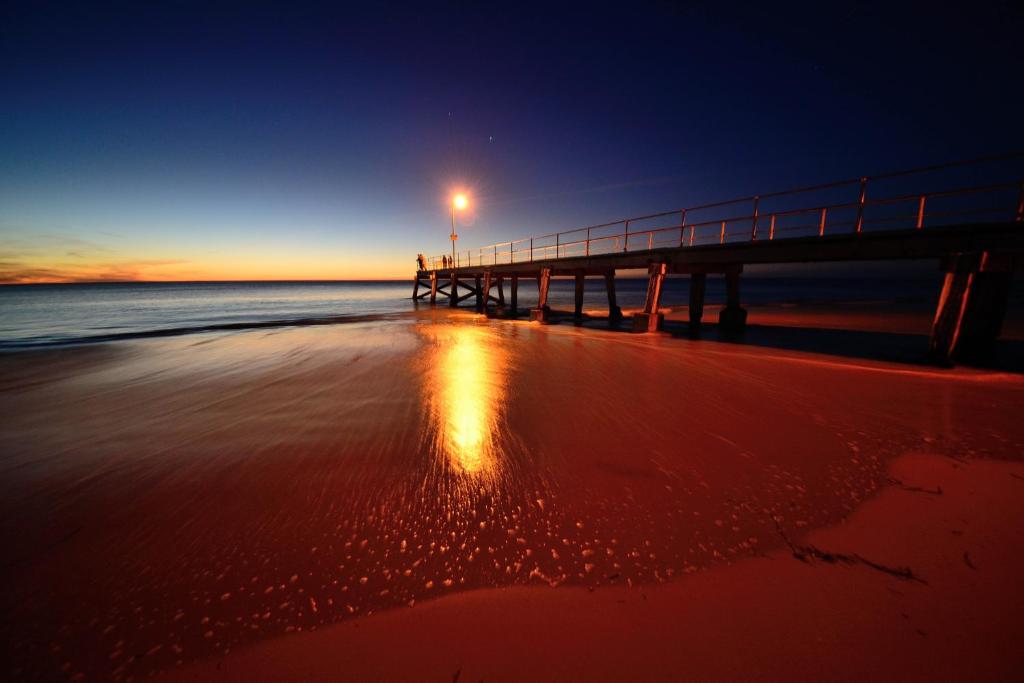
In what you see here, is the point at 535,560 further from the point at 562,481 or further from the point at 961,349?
the point at 961,349

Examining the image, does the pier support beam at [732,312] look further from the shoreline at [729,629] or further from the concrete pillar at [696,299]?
the shoreline at [729,629]

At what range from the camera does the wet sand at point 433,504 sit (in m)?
2.03

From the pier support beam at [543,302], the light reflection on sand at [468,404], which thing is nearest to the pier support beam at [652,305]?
the pier support beam at [543,302]

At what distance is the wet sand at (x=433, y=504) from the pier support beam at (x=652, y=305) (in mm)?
6960

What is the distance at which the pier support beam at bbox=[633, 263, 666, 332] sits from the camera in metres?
13.7

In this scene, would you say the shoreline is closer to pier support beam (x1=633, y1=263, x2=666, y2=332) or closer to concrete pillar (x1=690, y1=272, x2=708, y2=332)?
pier support beam (x1=633, y1=263, x2=666, y2=332)

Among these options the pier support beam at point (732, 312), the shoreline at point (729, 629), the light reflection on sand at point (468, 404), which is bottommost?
the light reflection on sand at point (468, 404)

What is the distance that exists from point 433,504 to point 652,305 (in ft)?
42.3

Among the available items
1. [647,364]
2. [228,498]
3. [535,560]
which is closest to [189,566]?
[228,498]

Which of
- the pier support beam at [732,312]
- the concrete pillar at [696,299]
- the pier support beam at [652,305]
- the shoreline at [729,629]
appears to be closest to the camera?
the shoreline at [729,629]

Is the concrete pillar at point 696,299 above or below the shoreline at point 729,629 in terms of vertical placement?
above

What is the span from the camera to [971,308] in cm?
771

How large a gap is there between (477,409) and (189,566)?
11.7ft

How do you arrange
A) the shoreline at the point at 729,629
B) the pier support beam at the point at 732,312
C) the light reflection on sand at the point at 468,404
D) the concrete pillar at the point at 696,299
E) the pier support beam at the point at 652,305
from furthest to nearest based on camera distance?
the pier support beam at the point at 732,312 < the concrete pillar at the point at 696,299 < the pier support beam at the point at 652,305 < the light reflection on sand at the point at 468,404 < the shoreline at the point at 729,629
